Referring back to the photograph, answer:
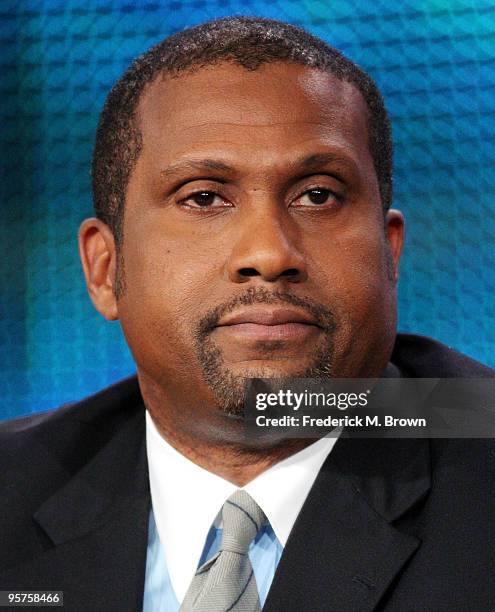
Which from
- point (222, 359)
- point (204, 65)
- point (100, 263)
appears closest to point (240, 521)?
point (222, 359)

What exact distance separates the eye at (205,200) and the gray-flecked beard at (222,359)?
0.14 metres

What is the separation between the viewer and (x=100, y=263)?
1404 millimetres

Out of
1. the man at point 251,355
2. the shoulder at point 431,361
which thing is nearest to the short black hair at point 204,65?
the man at point 251,355

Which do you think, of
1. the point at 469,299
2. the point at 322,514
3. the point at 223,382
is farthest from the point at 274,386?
the point at 469,299

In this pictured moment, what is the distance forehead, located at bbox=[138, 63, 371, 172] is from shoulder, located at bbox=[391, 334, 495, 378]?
1.03 feet

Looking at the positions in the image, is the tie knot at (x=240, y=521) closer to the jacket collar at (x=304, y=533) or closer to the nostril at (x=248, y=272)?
the jacket collar at (x=304, y=533)

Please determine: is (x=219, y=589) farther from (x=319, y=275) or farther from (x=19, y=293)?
(x=19, y=293)

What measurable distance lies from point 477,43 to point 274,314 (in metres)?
1.03

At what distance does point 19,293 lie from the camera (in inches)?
80.0

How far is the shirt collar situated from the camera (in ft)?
4.03

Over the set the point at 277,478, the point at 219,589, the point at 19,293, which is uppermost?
the point at 19,293

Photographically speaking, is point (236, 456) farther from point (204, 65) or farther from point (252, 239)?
point (204, 65)

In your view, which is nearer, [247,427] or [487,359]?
[247,427]

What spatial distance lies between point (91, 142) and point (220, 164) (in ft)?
2.87
